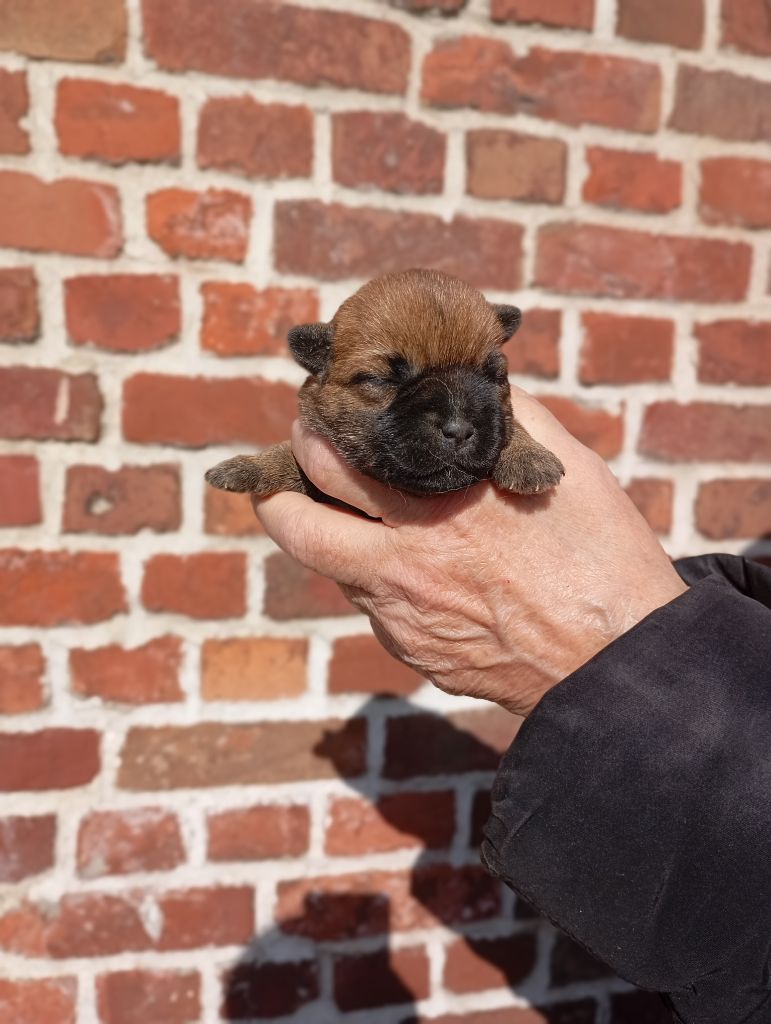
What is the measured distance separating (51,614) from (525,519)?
108 cm

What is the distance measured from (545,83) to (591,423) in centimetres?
83

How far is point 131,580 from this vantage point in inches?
75.7

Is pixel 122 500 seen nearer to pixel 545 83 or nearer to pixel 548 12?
pixel 545 83

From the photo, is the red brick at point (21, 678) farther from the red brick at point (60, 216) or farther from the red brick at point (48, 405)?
the red brick at point (60, 216)

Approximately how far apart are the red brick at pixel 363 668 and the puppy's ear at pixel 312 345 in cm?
72

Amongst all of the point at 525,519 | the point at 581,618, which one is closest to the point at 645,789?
the point at 581,618

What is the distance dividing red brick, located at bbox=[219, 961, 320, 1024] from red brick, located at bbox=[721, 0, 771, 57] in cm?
254

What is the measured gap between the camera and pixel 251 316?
195cm

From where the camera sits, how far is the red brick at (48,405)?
5.98 feet

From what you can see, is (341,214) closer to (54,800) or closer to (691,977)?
(54,800)

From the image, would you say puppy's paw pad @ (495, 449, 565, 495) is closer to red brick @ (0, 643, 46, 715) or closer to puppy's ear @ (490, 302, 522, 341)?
puppy's ear @ (490, 302, 522, 341)

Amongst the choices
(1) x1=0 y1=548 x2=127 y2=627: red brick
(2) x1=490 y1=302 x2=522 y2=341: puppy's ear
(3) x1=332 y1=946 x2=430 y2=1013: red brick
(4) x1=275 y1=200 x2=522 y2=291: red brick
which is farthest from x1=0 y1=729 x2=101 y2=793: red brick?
(2) x1=490 y1=302 x2=522 y2=341: puppy's ear

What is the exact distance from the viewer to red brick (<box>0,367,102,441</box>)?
1822mm

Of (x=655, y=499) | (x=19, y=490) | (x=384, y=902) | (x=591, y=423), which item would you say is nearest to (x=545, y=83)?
(x=591, y=423)
